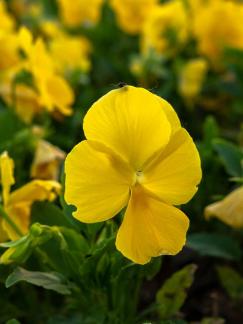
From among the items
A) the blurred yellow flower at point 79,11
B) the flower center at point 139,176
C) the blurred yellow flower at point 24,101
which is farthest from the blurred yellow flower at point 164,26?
the flower center at point 139,176

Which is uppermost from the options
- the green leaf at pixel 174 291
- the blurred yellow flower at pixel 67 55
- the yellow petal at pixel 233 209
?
the yellow petal at pixel 233 209

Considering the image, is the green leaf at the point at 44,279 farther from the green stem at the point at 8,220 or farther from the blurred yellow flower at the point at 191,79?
the blurred yellow flower at the point at 191,79

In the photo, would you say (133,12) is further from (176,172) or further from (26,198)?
(176,172)

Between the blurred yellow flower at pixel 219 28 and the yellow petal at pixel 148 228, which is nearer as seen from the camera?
the yellow petal at pixel 148 228

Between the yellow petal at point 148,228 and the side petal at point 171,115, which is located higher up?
the side petal at point 171,115

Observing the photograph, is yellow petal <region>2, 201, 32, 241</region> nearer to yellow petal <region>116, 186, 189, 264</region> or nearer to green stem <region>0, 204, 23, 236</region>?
green stem <region>0, 204, 23, 236</region>
